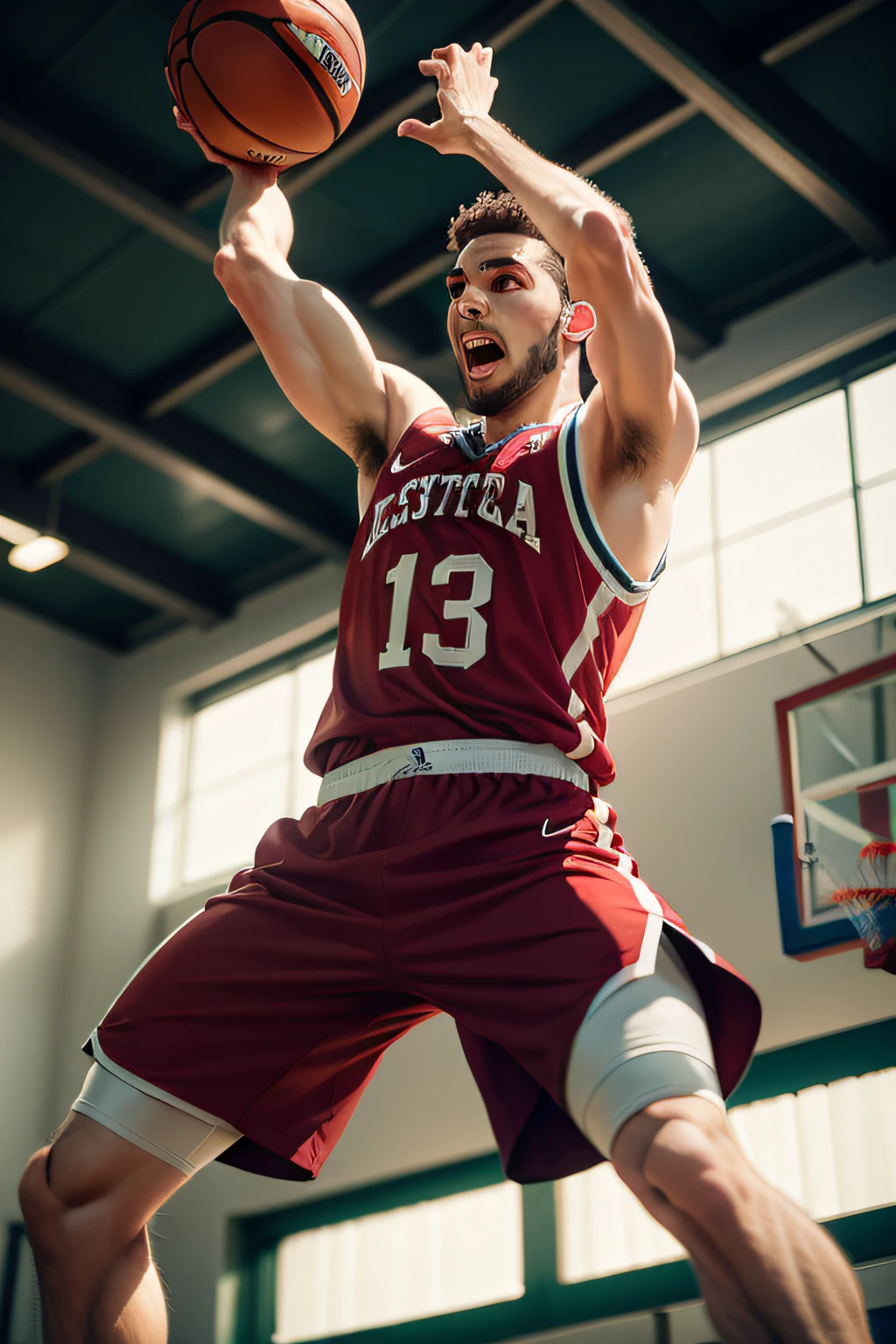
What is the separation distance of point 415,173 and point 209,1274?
4.88 metres

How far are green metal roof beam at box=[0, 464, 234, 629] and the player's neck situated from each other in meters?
5.65

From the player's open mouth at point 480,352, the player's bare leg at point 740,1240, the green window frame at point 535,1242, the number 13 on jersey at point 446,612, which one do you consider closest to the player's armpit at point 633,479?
the number 13 on jersey at point 446,612

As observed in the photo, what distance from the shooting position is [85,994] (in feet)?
27.2

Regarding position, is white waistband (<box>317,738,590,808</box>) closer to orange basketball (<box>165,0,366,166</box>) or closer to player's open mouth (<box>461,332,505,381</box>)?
player's open mouth (<box>461,332,505,381</box>)

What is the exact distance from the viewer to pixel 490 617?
2.43 meters

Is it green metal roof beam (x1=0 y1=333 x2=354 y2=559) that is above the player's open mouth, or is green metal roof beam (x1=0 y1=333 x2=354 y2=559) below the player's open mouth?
above

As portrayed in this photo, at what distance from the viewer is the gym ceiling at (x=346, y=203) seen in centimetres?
579

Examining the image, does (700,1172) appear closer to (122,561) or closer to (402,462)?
(402,462)

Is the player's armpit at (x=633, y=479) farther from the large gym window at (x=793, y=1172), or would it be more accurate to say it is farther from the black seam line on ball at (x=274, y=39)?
the large gym window at (x=793, y=1172)

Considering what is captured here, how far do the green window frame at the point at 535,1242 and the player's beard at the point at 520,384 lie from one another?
10.7ft

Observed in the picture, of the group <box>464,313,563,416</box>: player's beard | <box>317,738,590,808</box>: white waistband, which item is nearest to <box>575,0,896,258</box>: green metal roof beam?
<box>464,313,563,416</box>: player's beard

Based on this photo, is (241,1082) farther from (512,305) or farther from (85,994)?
(85,994)

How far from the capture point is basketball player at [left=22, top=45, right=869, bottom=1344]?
81.4 inches

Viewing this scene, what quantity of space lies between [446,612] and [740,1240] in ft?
3.46
